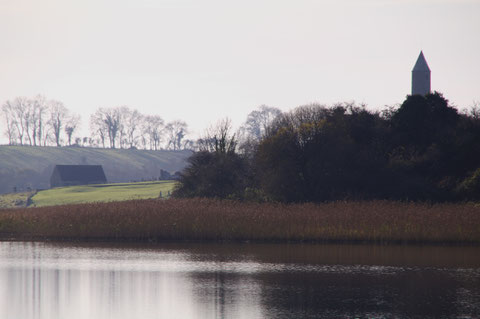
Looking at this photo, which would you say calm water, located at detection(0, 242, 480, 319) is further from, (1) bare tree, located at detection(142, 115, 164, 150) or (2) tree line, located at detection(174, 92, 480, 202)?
(1) bare tree, located at detection(142, 115, 164, 150)

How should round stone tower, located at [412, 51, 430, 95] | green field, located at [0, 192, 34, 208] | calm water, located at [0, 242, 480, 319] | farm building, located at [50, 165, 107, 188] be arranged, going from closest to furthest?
calm water, located at [0, 242, 480, 319]
green field, located at [0, 192, 34, 208]
farm building, located at [50, 165, 107, 188]
round stone tower, located at [412, 51, 430, 95]

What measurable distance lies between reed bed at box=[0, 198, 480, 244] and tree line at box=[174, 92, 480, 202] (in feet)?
15.6

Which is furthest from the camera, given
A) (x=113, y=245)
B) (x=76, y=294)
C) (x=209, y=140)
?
(x=209, y=140)

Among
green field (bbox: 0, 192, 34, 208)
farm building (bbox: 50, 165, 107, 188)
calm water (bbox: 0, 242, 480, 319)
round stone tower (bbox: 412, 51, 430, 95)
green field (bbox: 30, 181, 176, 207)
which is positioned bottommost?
calm water (bbox: 0, 242, 480, 319)

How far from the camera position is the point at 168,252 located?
25.8 meters

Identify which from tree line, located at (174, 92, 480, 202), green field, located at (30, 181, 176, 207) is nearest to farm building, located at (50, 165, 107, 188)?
green field, located at (30, 181, 176, 207)

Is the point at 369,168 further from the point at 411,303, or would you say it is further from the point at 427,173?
the point at 411,303

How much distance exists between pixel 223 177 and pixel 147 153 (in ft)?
415

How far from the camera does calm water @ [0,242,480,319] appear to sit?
14.6 m

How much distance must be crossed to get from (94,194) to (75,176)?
4064 centimetres

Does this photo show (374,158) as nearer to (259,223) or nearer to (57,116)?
(259,223)

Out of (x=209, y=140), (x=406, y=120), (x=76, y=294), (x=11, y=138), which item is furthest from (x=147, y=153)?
(x=76, y=294)

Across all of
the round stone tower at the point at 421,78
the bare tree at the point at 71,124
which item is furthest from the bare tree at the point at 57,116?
the round stone tower at the point at 421,78

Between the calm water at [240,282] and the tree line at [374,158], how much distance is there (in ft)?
37.1
